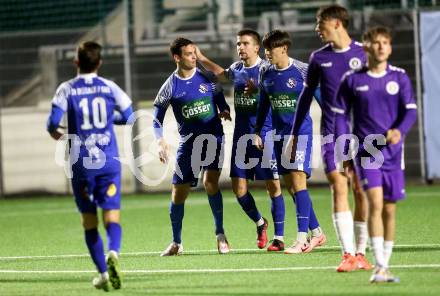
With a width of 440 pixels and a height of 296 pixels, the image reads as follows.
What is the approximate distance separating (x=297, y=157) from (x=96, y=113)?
264 cm

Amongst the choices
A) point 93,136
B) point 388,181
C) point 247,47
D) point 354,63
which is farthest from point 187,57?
point 388,181

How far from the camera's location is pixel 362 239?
344 inches

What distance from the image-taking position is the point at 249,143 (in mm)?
10938

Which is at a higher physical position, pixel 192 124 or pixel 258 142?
pixel 192 124

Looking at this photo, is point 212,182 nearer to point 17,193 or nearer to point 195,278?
point 195,278

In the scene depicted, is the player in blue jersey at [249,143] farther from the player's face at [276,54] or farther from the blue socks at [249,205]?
the player's face at [276,54]

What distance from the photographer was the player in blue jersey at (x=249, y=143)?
1082 cm

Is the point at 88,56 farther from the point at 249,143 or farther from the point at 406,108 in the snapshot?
the point at 249,143

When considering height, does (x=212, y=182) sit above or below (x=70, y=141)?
below

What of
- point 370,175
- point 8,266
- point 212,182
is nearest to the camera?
point 370,175

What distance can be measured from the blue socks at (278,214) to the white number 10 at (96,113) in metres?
2.99

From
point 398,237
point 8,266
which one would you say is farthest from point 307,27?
point 8,266

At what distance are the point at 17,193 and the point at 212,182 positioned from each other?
31.7 ft

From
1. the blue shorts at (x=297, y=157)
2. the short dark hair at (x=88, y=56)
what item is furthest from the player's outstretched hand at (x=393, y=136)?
the blue shorts at (x=297, y=157)
